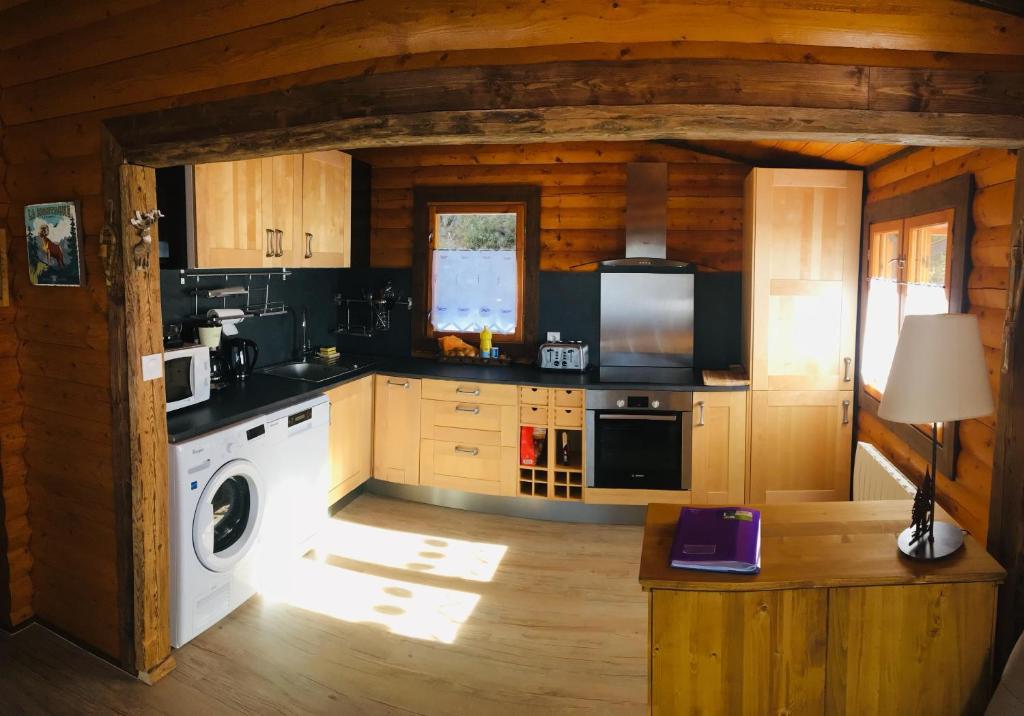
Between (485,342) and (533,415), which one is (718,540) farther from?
(485,342)

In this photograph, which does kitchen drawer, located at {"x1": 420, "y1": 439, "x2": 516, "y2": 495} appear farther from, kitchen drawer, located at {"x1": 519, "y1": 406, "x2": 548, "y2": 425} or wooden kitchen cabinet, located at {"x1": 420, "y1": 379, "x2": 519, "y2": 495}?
kitchen drawer, located at {"x1": 519, "y1": 406, "x2": 548, "y2": 425}

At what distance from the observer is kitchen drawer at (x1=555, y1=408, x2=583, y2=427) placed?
175 inches

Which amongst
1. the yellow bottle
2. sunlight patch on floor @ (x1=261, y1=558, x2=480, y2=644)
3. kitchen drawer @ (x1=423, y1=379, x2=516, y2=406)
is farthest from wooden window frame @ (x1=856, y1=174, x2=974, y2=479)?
the yellow bottle

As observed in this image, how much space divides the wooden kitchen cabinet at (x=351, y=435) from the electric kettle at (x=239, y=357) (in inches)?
20.5

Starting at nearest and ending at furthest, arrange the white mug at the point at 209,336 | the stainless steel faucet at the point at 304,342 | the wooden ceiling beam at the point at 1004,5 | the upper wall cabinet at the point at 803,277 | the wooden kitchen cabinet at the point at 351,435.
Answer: the wooden ceiling beam at the point at 1004,5
the white mug at the point at 209,336
the upper wall cabinet at the point at 803,277
the wooden kitchen cabinet at the point at 351,435
the stainless steel faucet at the point at 304,342

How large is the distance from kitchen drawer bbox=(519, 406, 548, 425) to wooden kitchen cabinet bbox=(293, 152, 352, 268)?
66.9 inches

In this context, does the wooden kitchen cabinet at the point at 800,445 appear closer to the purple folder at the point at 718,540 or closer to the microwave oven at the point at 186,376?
the purple folder at the point at 718,540

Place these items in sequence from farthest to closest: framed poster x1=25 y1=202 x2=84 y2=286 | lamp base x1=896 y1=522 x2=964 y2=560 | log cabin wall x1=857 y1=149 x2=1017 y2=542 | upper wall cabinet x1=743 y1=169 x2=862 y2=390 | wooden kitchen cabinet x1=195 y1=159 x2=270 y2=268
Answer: upper wall cabinet x1=743 y1=169 x2=862 y2=390, wooden kitchen cabinet x1=195 y1=159 x2=270 y2=268, framed poster x1=25 y1=202 x2=84 y2=286, log cabin wall x1=857 y1=149 x2=1017 y2=542, lamp base x1=896 y1=522 x2=964 y2=560

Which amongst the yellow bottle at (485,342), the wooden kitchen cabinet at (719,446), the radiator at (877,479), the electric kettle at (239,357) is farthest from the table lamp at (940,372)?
the electric kettle at (239,357)

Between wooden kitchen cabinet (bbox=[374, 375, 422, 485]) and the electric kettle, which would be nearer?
the electric kettle

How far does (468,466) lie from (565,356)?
101cm

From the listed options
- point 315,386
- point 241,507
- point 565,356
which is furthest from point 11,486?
point 565,356

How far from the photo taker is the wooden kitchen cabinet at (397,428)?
187 inches

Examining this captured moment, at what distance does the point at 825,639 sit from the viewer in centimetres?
206
